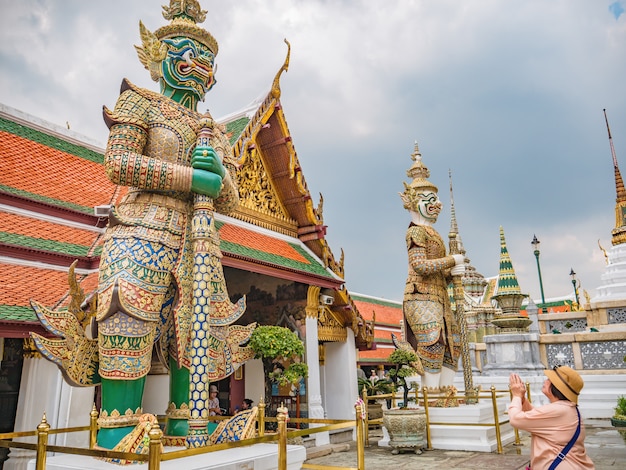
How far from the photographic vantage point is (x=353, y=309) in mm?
9766

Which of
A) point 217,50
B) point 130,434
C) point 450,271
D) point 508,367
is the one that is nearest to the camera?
point 130,434

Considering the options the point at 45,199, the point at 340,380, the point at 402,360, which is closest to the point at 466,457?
the point at 402,360

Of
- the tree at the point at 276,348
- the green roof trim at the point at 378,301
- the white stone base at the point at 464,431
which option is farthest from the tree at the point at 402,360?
the green roof trim at the point at 378,301

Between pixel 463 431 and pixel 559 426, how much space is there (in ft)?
16.6

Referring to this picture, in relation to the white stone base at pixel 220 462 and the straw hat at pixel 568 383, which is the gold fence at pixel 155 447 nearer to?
the white stone base at pixel 220 462

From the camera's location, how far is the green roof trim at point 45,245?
5766 mm

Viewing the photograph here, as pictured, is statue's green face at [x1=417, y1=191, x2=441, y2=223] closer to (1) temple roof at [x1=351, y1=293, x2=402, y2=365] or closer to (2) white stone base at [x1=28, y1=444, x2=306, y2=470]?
(2) white stone base at [x1=28, y1=444, x2=306, y2=470]

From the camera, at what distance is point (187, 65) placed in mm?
4531

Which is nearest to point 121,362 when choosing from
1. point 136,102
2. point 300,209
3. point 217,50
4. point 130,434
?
point 130,434

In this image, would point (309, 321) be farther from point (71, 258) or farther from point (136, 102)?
point (136, 102)

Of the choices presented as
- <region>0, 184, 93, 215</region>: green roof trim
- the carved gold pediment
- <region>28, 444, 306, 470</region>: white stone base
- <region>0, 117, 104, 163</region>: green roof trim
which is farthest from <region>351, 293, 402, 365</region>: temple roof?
<region>28, 444, 306, 470</region>: white stone base

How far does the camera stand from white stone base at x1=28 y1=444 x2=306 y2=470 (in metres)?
3.29

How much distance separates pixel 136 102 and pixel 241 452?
9.92ft

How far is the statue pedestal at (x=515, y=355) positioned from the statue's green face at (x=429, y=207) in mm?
5385
